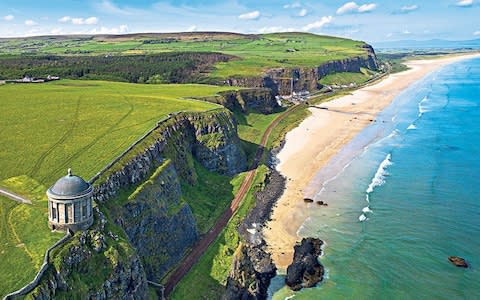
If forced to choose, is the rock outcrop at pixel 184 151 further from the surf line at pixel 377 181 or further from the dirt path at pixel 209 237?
the surf line at pixel 377 181

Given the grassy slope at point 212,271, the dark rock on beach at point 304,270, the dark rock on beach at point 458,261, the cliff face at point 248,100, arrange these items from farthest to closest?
1. the cliff face at point 248,100
2. the dark rock on beach at point 458,261
3. the dark rock on beach at point 304,270
4. the grassy slope at point 212,271

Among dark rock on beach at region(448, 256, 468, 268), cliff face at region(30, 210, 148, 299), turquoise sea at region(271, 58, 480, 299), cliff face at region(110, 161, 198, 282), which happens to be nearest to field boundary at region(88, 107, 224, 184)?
cliff face at region(110, 161, 198, 282)

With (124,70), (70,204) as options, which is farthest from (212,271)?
(124,70)

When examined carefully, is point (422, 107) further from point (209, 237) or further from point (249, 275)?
point (249, 275)

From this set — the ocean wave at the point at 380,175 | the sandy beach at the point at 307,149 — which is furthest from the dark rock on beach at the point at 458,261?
the ocean wave at the point at 380,175

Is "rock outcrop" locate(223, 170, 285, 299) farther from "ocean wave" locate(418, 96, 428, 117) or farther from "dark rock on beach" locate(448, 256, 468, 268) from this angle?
"ocean wave" locate(418, 96, 428, 117)

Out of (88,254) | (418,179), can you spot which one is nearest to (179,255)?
(88,254)
